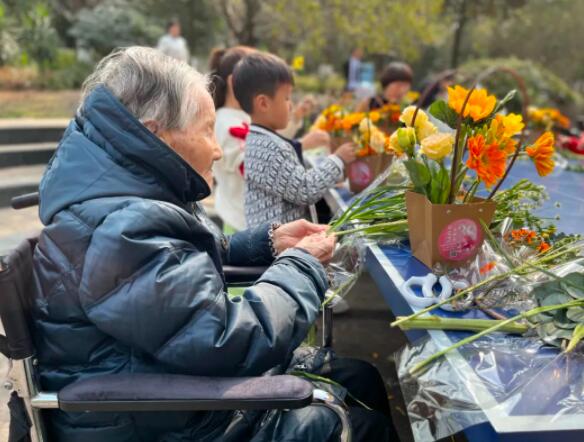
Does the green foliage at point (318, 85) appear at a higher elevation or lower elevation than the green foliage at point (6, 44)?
Result: lower

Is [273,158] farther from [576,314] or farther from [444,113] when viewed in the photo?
[576,314]

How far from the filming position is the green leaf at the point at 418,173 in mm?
1453

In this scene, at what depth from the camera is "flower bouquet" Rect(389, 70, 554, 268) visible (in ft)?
4.38

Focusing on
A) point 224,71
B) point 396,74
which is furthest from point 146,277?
point 396,74

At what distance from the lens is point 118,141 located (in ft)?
3.88

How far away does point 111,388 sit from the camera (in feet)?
3.59

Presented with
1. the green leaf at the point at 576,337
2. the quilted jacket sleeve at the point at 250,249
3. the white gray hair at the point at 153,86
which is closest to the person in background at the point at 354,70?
the quilted jacket sleeve at the point at 250,249

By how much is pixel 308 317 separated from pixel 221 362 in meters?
0.25

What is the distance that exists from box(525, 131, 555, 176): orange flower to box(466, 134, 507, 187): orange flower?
146 mm

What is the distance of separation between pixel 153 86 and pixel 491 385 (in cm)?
102

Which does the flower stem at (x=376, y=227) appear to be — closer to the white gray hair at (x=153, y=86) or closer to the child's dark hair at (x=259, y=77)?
the white gray hair at (x=153, y=86)

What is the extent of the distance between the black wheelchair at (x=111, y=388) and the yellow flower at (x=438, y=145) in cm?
70

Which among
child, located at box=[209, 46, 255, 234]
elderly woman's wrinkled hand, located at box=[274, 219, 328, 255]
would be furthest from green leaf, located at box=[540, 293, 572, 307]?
child, located at box=[209, 46, 255, 234]

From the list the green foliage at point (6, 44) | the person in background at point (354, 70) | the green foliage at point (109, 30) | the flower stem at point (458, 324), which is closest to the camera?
the flower stem at point (458, 324)
